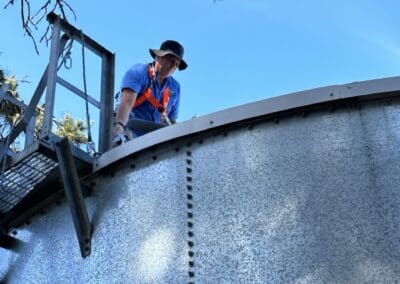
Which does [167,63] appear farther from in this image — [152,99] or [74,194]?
[74,194]

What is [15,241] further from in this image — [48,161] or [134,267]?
[134,267]

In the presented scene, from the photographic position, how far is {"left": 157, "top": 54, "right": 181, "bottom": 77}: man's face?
23.7ft

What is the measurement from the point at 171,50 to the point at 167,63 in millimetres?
128

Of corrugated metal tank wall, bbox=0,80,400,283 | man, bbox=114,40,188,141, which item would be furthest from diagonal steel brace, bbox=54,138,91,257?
man, bbox=114,40,188,141

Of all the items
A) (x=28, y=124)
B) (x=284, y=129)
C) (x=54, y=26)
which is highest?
(x=54, y=26)

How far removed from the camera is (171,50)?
7234 millimetres

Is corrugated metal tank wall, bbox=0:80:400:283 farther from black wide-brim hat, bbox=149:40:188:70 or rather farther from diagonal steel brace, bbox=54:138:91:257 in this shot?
black wide-brim hat, bbox=149:40:188:70

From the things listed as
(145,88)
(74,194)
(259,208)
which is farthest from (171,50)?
(259,208)

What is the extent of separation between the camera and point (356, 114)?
4.77 meters

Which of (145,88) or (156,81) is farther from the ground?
(156,81)

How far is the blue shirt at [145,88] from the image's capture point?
691 centimetres

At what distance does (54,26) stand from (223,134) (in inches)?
76.8

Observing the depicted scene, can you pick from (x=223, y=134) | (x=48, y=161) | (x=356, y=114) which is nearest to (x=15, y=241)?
(x=48, y=161)

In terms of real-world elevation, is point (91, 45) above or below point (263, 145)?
above
